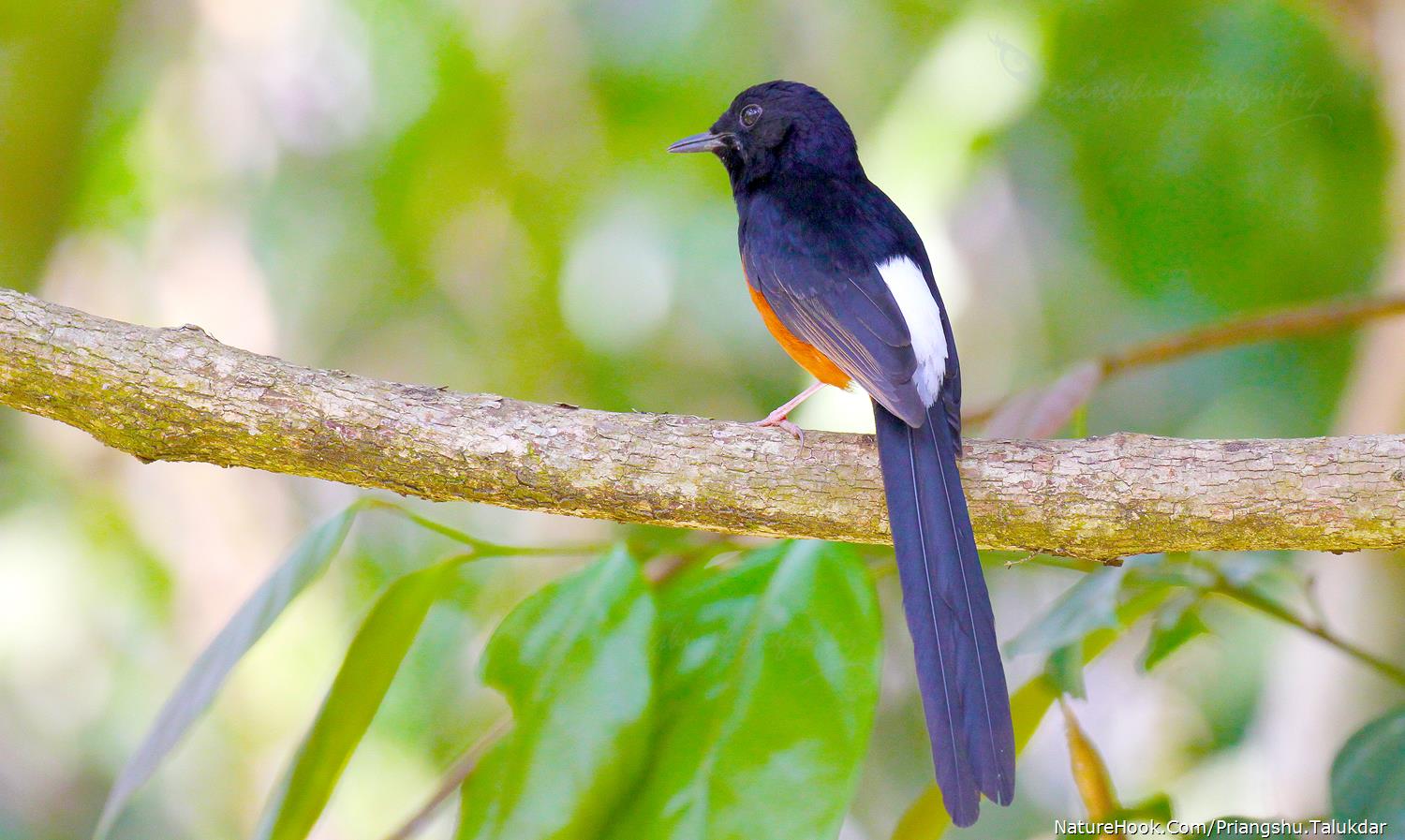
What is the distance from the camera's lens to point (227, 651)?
1.90 metres

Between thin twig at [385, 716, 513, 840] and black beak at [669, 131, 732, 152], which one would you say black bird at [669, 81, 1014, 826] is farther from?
thin twig at [385, 716, 513, 840]

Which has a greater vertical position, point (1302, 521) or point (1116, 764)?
point (1116, 764)

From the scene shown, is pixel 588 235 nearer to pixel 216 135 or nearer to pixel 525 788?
pixel 216 135

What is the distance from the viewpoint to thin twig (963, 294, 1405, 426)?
9.10 ft

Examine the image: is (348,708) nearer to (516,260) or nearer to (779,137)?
(779,137)

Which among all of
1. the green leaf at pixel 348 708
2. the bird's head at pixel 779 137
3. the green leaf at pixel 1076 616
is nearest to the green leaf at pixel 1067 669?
the green leaf at pixel 1076 616

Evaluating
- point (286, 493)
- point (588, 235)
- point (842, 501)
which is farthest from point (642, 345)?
point (842, 501)

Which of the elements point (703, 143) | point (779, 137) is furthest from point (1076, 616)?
point (703, 143)

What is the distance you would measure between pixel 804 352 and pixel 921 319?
0.88ft

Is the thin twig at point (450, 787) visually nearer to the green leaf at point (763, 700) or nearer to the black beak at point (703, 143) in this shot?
the green leaf at point (763, 700)

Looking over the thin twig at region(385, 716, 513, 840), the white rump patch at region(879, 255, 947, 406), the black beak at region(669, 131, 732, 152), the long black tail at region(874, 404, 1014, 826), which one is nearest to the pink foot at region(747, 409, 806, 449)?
the long black tail at region(874, 404, 1014, 826)

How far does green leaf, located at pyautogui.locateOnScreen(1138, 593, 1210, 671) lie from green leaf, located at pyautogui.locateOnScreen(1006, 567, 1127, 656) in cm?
18

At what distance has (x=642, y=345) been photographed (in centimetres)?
535

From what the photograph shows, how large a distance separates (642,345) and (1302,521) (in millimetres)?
3795
